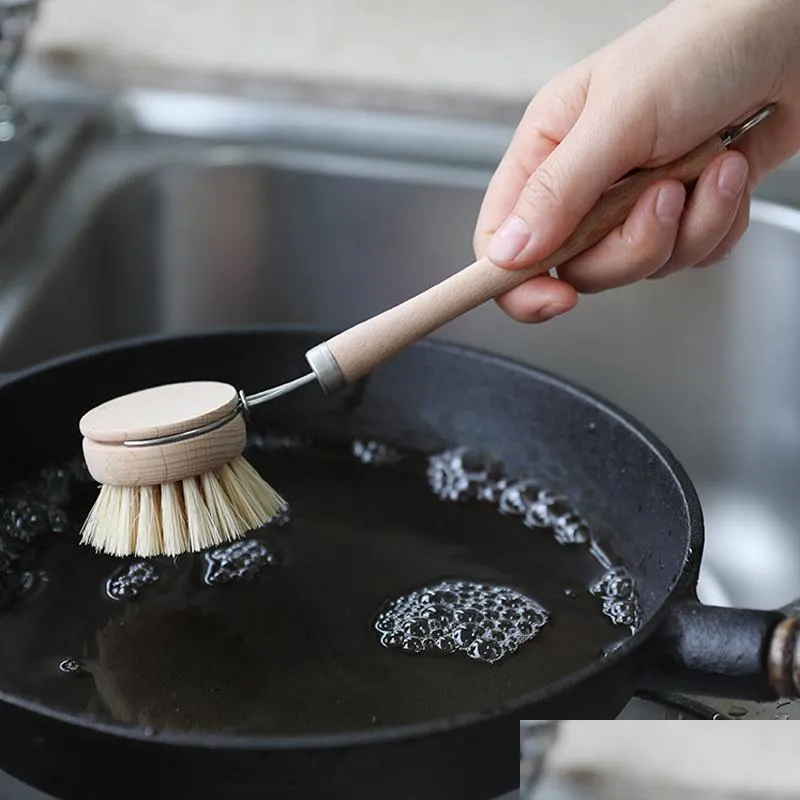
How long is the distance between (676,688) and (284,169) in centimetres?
60

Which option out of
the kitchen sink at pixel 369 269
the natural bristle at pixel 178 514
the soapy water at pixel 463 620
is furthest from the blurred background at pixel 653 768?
the kitchen sink at pixel 369 269

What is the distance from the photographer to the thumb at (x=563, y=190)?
62 cm

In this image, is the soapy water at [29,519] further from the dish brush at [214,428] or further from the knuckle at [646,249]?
the knuckle at [646,249]

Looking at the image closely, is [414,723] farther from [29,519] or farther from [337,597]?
[29,519]

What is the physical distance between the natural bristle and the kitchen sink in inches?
10.6

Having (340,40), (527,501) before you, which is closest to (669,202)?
(527,501)

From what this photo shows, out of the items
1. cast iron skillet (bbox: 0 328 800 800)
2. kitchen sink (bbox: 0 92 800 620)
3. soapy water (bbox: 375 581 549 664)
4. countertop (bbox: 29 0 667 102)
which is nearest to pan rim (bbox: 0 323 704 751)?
cast iron skillet (bbox: 0 328 800 800)

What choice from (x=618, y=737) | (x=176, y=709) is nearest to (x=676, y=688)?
(x=618, y=737)

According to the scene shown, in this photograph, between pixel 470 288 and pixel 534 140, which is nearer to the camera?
pixel 470 288

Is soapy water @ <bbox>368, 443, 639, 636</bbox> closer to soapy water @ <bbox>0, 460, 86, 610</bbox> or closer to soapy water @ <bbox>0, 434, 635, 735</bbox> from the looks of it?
soapy water @ <bbox>0, 434, 635, 735</bbox>

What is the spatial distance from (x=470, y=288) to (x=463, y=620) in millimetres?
159

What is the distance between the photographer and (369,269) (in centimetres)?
102

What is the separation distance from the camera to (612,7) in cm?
113

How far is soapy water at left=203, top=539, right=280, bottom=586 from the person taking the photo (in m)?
0.67
